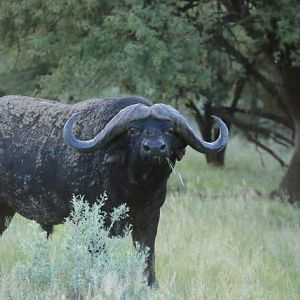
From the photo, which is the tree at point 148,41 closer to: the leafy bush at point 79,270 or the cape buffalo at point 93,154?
the cape buffalo at point 93,154

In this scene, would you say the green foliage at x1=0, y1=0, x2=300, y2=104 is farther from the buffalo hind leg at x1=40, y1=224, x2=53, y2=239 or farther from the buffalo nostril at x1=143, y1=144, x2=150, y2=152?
the buffalo nostril at x1=143, y1=144, x2=150, y2=152

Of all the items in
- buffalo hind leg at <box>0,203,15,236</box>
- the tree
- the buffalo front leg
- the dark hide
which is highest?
the tree

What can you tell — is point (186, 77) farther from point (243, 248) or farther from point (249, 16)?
point (243, 248)

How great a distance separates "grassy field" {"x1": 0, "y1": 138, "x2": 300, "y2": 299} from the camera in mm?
6575

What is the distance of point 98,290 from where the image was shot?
5.37 m

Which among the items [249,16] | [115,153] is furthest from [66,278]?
[249,16]

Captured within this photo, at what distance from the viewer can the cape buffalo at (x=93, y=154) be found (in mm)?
6012

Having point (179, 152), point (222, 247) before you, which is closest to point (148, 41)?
Answer: point (222, 247)

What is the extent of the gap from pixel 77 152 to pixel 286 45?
8121mm

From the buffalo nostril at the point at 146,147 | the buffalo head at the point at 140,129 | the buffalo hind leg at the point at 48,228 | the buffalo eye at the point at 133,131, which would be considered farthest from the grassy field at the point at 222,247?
the buffalo nostril at the point at 146,147

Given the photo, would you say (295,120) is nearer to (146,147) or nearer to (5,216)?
(5,216)

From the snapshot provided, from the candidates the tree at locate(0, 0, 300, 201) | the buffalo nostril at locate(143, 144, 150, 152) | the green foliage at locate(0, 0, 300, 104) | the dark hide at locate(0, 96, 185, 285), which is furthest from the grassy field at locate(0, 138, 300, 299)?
the green foliage at locate(0, 0, 300, 104)

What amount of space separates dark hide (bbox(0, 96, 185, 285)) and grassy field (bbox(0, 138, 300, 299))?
1.16ft

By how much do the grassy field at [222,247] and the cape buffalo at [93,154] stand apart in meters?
0.37
